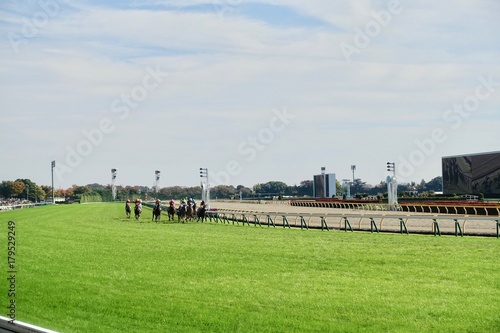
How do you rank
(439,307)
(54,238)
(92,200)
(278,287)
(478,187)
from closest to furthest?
(439,307), (278,287), (54,238), (478,187), (92,200)

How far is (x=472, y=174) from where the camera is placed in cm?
9288

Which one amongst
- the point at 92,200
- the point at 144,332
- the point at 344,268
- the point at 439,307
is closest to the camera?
the point at 144,332

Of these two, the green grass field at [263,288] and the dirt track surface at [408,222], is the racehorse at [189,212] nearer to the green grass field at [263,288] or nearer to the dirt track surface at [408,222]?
the dirt track surface at [408,222]

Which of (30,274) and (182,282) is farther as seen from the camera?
(30,274)

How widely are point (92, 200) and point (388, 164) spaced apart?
86058 mm

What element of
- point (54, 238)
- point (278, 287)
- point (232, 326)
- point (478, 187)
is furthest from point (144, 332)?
point (478, 187)

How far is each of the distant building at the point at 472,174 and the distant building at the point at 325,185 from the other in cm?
2256

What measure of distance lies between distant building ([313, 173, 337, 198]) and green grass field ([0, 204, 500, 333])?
3809 inches

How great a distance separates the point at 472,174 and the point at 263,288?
8492cm

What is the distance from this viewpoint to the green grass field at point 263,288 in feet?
33.2

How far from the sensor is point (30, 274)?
51.3 ft

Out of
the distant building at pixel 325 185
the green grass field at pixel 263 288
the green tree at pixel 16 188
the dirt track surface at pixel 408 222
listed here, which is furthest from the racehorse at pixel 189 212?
the green tree at pixel 16 188

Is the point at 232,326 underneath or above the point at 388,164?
underneath

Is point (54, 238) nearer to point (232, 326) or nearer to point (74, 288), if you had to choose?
point (74, 288)
